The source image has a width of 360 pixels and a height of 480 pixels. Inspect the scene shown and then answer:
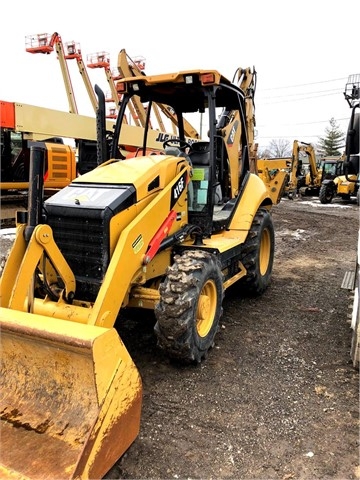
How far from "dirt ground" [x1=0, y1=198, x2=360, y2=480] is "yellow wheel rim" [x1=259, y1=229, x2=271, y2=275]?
0.60 m

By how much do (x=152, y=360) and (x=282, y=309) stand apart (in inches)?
78.5

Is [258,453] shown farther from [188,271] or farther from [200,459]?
[188,271]

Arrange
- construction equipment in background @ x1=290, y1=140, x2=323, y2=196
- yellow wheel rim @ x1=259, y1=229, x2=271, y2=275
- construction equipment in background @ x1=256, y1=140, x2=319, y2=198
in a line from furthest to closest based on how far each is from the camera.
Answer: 1. construction equipment in background @ x1=290, y1=140, x2=323, y2=196
2. construction equipment in background @ x1=256, y1=140, x2=319, y2=198
3. yellow wheel rim @ x1=259, y1=229, x2=271, y2=275

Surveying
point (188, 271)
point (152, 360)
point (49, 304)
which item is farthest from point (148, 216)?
point (152, 360)

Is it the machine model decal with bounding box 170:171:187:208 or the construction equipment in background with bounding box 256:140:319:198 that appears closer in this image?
the machine model decal with bounding box 170:171:187:208

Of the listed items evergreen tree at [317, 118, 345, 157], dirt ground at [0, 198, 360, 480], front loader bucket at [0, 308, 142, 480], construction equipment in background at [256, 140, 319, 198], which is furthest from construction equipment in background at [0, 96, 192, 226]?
evergreen tree at [317, 118, 345, 157]

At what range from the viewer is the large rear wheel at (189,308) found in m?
3.28

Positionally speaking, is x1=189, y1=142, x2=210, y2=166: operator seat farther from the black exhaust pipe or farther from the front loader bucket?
the front loader bucket

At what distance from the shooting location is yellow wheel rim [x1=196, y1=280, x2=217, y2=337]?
3.69m

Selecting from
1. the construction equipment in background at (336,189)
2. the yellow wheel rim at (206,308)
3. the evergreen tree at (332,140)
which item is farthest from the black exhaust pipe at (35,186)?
the evergreen tree at (332,140)

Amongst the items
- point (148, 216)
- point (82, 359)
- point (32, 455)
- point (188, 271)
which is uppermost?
point (148, 216)

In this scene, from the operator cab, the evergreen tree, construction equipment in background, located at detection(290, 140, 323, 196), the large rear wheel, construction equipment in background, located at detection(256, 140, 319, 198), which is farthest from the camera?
the evergreen tree

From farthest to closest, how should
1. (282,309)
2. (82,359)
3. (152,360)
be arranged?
1. (282,309)
2. (152,360)
3. (82,359)

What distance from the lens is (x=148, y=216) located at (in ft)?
11.6
